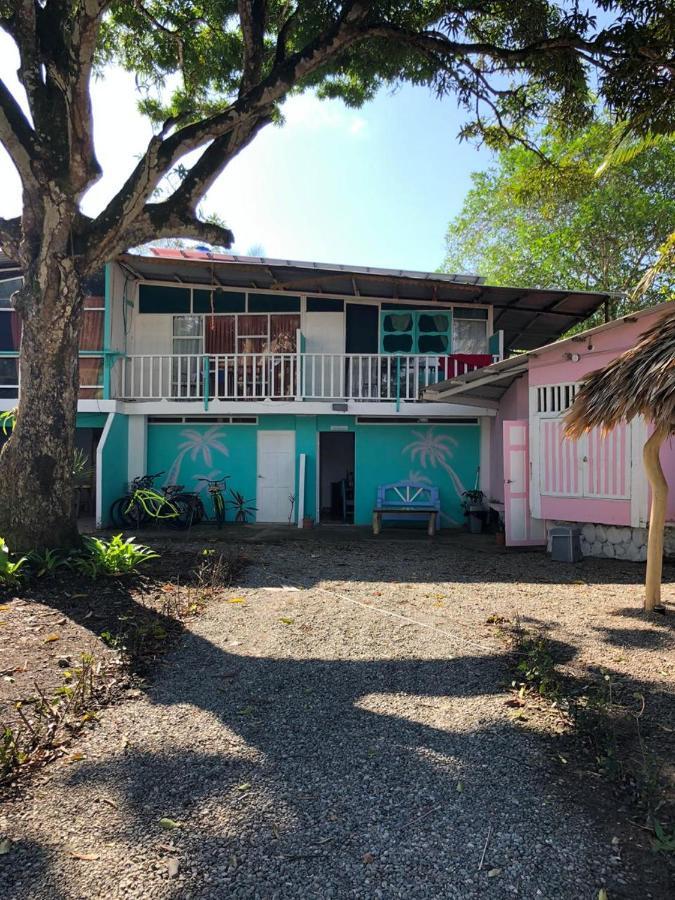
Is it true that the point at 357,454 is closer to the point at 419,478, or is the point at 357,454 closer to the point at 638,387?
the point at 419,478

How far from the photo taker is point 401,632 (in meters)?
4.80

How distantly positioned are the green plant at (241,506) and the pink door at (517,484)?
17.4 feet

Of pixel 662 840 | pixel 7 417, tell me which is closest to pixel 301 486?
pixel 7 417

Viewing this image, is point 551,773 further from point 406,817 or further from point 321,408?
point 321,408

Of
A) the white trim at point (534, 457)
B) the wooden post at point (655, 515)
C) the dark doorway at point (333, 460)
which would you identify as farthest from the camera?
the dark doorway at point (333, 460)

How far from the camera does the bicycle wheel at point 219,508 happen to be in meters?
11.2

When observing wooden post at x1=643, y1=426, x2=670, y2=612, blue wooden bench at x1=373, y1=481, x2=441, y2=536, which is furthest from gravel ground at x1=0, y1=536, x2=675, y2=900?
blue wooden bench at x1=373, y1=481, x2=441, y2=536

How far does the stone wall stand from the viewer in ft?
24.3

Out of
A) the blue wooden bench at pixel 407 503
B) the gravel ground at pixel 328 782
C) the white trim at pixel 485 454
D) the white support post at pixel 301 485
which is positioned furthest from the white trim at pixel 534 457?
the white support post at pixel 301 485

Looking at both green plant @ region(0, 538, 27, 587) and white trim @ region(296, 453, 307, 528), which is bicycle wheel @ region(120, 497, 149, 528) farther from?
green plant @ region(0, 538, 27, 587)

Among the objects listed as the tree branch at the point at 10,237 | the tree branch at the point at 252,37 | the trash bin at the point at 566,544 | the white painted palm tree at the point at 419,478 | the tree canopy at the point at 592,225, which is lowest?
Result: the trash bin at the point at 566,544

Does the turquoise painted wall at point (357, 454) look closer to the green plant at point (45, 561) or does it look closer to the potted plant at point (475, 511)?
the potted plant at point (475, 511)

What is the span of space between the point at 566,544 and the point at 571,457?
1.26m

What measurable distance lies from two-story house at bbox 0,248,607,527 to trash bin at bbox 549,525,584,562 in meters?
3.61
